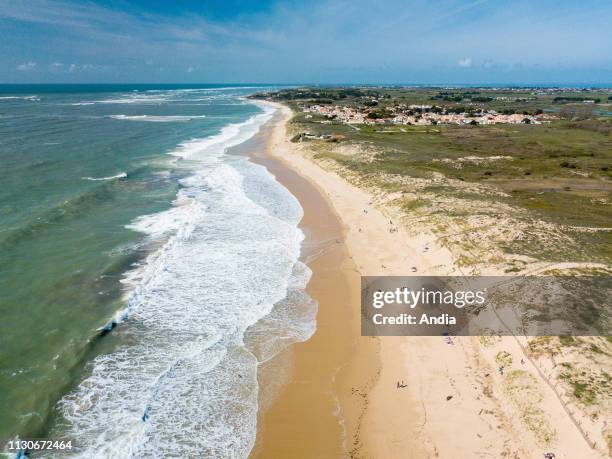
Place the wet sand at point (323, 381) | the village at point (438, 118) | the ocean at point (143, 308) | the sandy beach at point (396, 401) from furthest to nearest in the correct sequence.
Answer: the village at point (438, 118), the ocean at point (143, 308), the wet sand at point (323, 381), the sandy beach at point (396, 401)

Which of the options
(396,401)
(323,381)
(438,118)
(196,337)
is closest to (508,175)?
(396,401)

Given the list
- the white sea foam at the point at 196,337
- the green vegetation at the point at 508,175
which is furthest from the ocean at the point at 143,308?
the green vegetation at the point at 508,175

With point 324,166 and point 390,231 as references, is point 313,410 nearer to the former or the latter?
point 390,231

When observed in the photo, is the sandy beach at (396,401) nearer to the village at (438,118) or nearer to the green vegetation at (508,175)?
the green vegetation at (508,175)

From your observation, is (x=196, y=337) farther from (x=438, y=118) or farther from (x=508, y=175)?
(x=438, y=118)

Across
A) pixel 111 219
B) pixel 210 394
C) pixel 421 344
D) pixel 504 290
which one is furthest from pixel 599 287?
pixel 111 219

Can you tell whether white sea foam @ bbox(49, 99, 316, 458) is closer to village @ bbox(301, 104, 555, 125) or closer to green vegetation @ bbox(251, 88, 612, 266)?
green vegetation @ bbox(251, 88, 612, 266)

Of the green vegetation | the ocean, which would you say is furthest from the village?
the ocean
